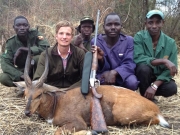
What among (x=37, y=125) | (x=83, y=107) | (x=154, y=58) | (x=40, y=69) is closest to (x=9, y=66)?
(x=40, y=69)

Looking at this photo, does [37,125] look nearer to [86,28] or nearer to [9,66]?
[9,66]

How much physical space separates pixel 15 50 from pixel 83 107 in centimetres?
285

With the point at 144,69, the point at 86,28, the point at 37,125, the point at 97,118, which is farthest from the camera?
the point at 86,28

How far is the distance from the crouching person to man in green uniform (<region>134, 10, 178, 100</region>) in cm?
120

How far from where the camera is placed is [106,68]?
5594 mm

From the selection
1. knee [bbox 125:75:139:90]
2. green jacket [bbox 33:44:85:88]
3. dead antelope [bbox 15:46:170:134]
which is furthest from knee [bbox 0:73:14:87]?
knee [bbox 125:75:139:90]

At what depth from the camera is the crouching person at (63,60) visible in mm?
5055

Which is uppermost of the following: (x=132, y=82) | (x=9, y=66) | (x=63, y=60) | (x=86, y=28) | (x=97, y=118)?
(x=86, y=28)

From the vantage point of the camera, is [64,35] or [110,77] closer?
[64,35]

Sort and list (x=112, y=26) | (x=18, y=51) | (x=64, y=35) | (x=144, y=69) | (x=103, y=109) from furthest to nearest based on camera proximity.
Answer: (x=18, y=51), (x=112, y=26), (x=144, y=69), (x=64, y=35), (x=103, y=109)

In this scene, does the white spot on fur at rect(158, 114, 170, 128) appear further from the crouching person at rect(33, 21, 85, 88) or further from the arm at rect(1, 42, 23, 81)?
the arm at rect(1, 42, 23, 81)

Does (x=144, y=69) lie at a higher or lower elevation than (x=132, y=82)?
higher

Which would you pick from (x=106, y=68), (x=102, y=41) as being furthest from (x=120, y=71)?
(x=102, y=41)

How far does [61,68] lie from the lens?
527 cm
